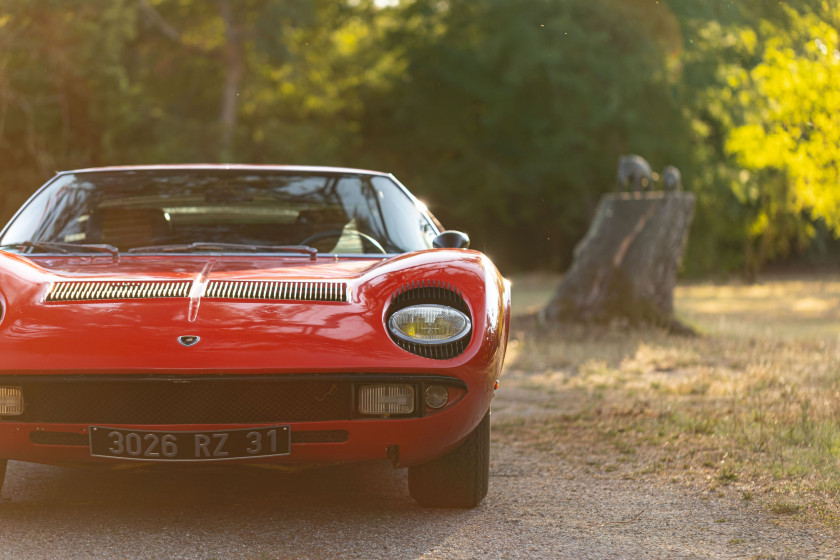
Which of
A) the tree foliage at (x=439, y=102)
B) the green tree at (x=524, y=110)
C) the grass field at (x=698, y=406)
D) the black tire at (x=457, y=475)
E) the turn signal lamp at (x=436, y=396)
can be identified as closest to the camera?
the turn signal lamp at (x=436, y=396)

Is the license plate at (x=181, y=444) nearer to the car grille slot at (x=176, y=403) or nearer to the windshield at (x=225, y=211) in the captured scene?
the car grille slot at (x=176, y=403)

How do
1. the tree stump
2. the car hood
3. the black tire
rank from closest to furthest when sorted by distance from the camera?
the car hood → the black tire → the tree stump

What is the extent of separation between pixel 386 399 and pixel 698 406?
3.30 metres

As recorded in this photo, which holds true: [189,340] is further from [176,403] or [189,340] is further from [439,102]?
[439,102]

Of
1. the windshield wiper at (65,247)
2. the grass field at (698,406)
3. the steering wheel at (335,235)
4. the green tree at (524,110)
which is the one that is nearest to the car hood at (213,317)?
the windshield wiper at (65,247)

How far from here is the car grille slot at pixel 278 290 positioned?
11.0 feet

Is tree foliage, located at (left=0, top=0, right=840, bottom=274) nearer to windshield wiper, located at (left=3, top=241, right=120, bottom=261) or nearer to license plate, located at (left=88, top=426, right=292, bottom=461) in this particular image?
windshield wiper, located at (left=3, top=241, right=120, bottom=261)

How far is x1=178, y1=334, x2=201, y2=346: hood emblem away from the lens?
10.3ft

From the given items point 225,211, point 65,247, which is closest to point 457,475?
point 225,211

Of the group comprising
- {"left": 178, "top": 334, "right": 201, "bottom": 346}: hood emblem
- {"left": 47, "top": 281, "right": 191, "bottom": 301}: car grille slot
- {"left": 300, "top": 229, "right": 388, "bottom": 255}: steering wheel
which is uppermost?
{"left": 300, "top": 229, "right": 388, "bottom": 255}: steering wheel

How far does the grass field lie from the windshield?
1.44m

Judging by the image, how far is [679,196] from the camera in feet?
35.2

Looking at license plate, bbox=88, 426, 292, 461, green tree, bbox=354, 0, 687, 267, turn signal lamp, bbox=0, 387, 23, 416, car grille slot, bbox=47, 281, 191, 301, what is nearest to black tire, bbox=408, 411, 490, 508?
license plate, bbox=88, 426, 292, 461

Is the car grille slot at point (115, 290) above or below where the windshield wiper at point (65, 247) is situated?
below
